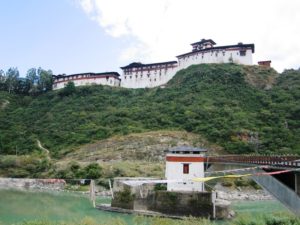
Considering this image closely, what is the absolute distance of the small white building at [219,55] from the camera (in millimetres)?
93012

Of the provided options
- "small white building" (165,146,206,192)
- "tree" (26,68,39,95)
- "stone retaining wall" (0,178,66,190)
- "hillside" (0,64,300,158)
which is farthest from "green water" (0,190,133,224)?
"tree" (26,68,39,95)

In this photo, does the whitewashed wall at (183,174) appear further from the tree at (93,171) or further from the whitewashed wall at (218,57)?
the whitewashed wall at (218,57)

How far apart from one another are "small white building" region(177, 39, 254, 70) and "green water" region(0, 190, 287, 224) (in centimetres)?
5309

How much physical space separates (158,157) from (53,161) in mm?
18330

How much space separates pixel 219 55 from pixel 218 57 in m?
0.55

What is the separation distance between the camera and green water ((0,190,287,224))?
1292 inches

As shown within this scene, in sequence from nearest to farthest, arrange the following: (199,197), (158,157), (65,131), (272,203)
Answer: (199,197), (272,203), (158,157), (65,131)

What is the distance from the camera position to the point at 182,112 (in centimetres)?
7862

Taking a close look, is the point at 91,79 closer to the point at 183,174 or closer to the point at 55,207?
the point at 55,207

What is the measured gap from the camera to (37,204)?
41.6 meters

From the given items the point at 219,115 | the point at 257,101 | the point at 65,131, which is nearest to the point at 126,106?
the point at 65,131

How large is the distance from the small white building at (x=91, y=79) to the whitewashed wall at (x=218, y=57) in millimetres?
20106

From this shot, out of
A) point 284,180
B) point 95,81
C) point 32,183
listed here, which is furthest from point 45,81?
point 284,180

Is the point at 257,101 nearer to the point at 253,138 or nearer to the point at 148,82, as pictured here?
the point at 253,138
